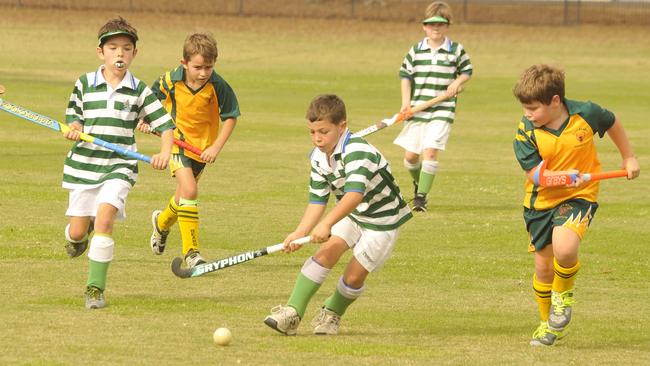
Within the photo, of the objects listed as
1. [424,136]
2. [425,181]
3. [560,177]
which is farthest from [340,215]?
[424,136]

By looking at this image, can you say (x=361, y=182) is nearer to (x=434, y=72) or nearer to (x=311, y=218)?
(x=311, y=218)

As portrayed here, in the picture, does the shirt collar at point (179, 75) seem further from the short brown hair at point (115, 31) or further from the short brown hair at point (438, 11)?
the short brown hair at point (438, 11)

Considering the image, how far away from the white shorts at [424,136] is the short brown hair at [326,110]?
6810 mm

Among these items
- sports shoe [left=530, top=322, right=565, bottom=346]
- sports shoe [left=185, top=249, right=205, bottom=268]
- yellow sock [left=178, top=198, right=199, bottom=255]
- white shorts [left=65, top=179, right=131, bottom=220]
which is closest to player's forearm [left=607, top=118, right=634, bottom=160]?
sports shoe [left=530, top=322, right=565, bottom=346]

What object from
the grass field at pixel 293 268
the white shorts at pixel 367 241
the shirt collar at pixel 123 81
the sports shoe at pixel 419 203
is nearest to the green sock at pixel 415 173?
the grass field at pixel 293 268

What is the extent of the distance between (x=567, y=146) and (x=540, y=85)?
417mm

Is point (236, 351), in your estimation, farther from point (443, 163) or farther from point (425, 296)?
point (443, 163)

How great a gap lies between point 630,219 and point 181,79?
16.2ft

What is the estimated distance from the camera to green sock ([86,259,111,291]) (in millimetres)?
8570

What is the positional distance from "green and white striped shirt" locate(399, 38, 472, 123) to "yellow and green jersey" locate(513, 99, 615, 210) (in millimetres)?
6764

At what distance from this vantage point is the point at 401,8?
51.0 m

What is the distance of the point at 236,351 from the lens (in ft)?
24.3

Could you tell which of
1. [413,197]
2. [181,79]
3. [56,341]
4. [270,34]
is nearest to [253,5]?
[270,34]

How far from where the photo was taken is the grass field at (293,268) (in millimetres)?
7586
